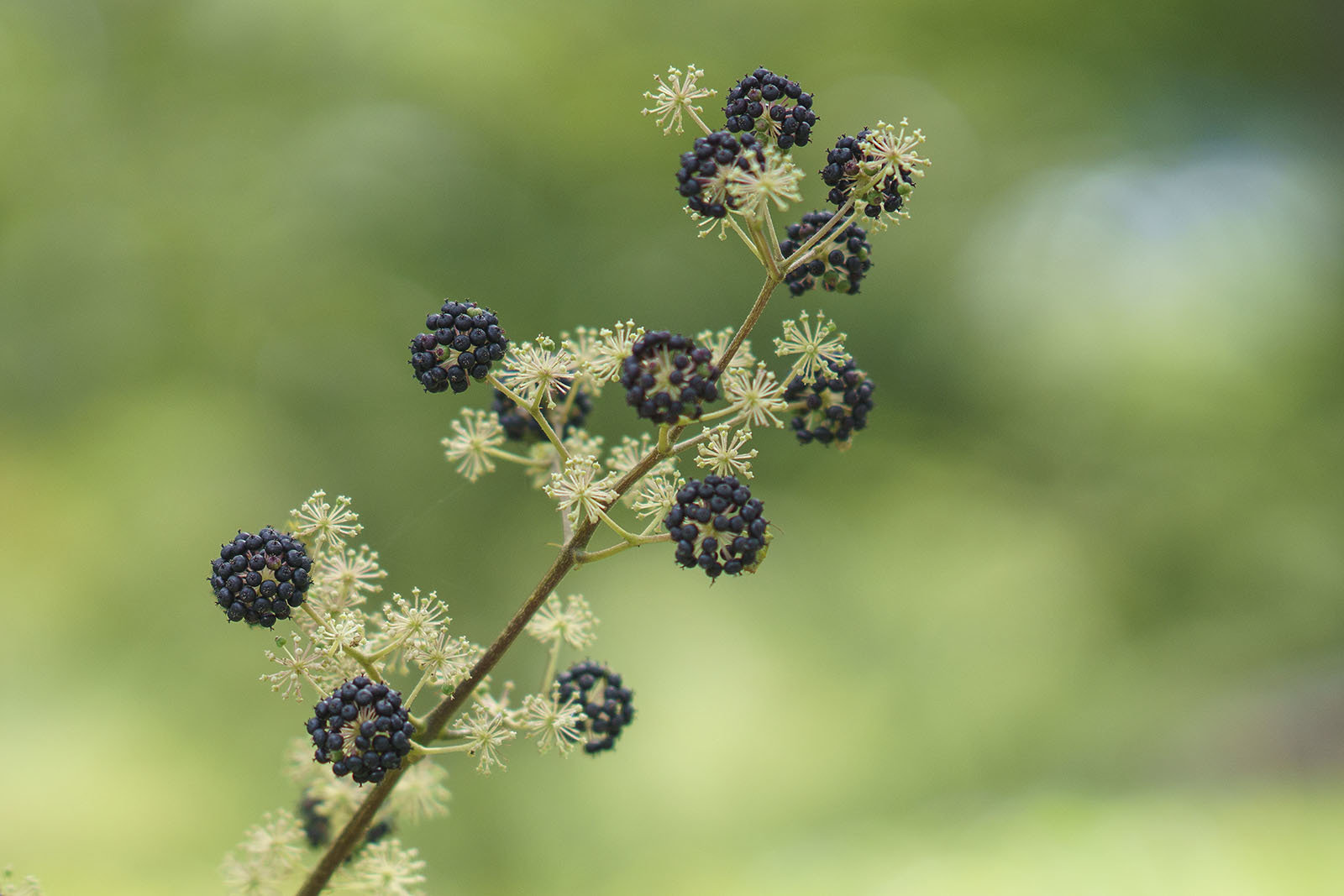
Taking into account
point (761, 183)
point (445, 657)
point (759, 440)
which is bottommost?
point (445, 657)

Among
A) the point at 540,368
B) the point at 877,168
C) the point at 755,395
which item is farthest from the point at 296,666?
the point at 877,168

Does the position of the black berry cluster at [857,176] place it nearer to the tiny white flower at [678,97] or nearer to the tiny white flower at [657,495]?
the tiny white flower at [678,97]

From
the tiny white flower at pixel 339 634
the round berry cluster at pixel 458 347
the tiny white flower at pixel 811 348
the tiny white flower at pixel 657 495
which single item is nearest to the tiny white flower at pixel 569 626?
the tiny white flower at pixel 657 495

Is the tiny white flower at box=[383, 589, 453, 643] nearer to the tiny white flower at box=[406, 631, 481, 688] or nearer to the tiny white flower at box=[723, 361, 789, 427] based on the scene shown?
the tiny white flower at box=[406, 631, 481, 688]

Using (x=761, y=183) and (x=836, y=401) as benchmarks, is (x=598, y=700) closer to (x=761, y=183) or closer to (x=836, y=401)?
(x=836, y=401)

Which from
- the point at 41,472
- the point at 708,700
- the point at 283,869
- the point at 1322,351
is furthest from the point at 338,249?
the point at 1322,351

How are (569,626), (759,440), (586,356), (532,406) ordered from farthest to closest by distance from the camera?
(759,440) < (569,626) < (586,356) < (532,406)

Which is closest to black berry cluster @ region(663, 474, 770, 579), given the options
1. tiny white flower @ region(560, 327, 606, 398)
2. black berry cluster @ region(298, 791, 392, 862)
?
tiny white flower @ region(560, 327, 606, 398)

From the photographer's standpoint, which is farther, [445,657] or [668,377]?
[445,657]
